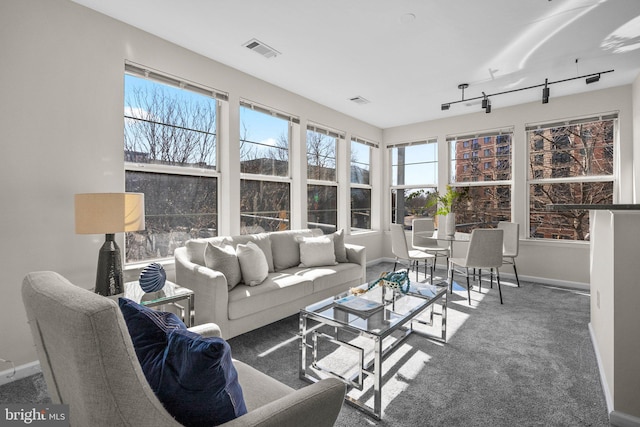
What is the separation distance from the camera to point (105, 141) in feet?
8.73

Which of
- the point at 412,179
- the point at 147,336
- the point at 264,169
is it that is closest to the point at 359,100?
the point at 264,169

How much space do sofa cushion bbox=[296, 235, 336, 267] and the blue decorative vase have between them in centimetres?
166

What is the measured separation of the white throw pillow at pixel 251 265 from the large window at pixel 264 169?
3.01 feet

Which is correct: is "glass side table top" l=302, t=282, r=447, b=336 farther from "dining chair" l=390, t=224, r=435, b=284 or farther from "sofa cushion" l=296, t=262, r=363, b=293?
"dining chair" l=390, t=224, r=435, b=284

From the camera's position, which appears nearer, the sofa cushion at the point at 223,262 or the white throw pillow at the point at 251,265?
the sofa cushion at the point at 223,262

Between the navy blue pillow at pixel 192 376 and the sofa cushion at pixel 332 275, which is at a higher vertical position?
the navy blue pillow at pixel 192 376

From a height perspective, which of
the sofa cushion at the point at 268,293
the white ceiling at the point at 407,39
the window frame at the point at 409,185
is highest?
the white ceiling at the point at 407,39

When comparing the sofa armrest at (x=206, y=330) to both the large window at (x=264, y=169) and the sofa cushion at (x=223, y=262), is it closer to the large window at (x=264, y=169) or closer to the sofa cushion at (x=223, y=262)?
the sofa cushion at (x=223, y=262)

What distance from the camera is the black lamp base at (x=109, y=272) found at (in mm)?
2201

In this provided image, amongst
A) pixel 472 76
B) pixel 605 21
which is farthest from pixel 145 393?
pixel 472 76

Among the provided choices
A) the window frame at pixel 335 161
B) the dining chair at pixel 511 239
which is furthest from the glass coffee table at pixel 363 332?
the dining chair at pixel 511 239

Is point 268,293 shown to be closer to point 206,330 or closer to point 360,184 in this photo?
point 206,330

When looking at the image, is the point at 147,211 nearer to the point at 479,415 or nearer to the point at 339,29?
the point at 339,29

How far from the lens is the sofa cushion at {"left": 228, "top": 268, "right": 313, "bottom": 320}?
2611mm
